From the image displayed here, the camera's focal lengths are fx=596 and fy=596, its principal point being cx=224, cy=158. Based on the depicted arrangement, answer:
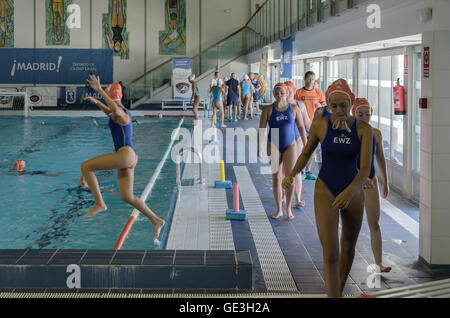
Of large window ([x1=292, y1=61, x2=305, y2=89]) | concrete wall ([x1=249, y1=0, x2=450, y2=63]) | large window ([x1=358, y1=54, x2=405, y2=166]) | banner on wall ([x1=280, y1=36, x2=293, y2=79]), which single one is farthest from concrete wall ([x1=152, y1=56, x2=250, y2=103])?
large window ([x1=358, y1=54, x2=405, y2=166])

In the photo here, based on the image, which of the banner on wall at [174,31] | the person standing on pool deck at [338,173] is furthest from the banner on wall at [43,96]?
the person standing on pool deck at [338,173]

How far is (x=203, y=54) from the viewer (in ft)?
96.2

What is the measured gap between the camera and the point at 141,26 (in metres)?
31.6

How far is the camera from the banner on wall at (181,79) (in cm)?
2599

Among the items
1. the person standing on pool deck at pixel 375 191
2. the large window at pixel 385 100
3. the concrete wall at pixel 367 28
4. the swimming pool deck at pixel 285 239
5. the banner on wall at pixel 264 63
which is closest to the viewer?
the person standing on pool deck at pixel 375 191

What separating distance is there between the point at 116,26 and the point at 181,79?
24.2ft

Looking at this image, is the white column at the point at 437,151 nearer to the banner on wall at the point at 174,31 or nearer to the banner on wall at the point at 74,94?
the banner on wall at the point at 74,94

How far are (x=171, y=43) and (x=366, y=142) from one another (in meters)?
28.7

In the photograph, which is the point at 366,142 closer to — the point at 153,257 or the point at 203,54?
the point at 153,257

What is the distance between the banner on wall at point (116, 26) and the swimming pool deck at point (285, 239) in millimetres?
23110

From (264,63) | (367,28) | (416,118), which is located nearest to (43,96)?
(264,63)

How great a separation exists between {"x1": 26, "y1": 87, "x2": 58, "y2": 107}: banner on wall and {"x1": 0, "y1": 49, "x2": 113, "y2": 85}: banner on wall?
1.15ft

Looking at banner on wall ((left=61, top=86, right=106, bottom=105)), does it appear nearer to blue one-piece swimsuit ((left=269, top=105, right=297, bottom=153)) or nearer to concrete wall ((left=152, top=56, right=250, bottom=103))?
concrete wall ((left=152, top=56, right=250, bottom=103))
